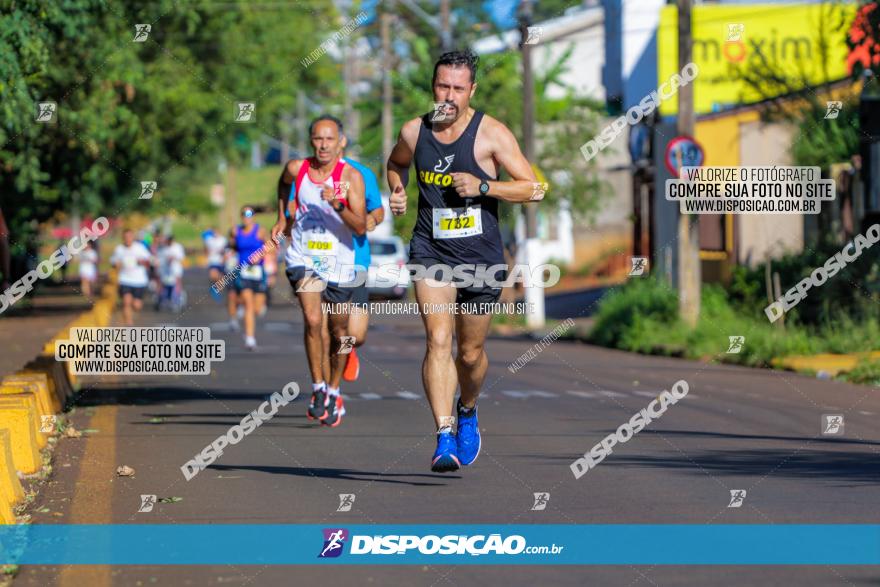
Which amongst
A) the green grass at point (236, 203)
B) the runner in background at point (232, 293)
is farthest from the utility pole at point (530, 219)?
the green grass at point (236, 203)

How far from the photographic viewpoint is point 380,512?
8266 millimetres

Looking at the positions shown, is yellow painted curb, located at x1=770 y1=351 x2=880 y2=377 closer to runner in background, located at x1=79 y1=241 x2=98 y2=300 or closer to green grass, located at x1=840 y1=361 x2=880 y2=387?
green grass, located at x1=840 y1=361 x2=880 y2=387

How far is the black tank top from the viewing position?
9.21 meters

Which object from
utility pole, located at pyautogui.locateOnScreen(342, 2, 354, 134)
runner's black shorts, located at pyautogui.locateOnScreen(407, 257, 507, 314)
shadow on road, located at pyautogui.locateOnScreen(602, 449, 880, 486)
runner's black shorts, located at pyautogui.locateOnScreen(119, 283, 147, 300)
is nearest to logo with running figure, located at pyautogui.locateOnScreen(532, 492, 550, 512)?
runner's black shorts, located at pyautogui.locateOnScreen(407, 257, 507, 314)

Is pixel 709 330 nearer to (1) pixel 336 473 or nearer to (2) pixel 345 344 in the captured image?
(2) pixel 345 344

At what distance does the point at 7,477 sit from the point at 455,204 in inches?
110

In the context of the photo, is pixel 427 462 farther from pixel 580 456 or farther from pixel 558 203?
pixel 558 203

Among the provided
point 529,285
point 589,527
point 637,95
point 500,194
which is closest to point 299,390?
point 500,194

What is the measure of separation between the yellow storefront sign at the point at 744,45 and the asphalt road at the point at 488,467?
15.2m

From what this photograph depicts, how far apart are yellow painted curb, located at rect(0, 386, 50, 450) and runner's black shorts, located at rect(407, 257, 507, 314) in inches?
115

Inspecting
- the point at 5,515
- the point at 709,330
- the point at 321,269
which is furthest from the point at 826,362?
the point at 5,515

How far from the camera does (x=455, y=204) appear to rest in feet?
30.4

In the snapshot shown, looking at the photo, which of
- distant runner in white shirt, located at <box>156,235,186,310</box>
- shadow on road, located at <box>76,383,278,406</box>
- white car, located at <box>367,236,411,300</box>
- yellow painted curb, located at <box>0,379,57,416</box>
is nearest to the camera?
yellow painted curb, located at <box>0,379,57,416</box>

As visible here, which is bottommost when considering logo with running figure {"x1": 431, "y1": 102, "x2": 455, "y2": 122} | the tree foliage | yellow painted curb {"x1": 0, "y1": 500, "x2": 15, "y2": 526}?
yellow painted curb {"x1": 0, "y1": 500, "x2": 15, "y2": 526}
